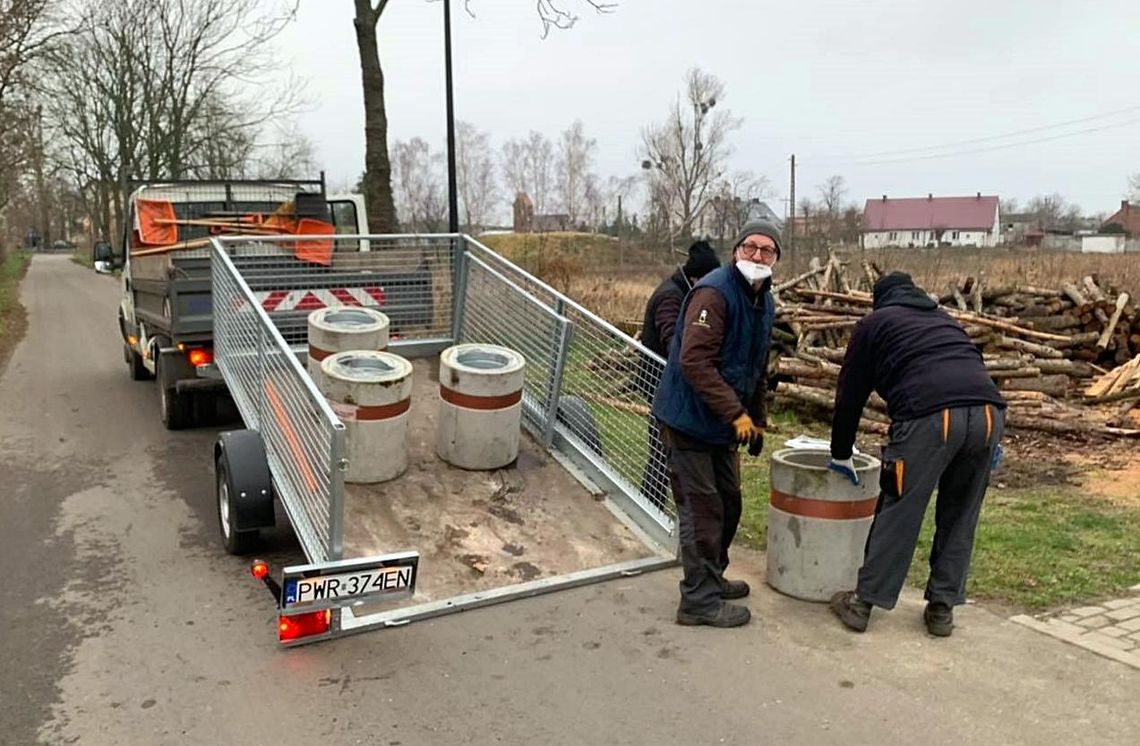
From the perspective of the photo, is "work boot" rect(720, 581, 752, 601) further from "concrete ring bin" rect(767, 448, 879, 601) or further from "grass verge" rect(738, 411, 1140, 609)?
"grass verge" rect(738, 411, 1140, 609)

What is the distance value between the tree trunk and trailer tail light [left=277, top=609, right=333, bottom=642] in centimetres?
1073

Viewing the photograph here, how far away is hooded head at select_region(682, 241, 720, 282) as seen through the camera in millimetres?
5742

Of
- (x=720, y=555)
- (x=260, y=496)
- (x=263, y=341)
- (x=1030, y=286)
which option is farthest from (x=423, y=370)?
(x=1030, y=286)

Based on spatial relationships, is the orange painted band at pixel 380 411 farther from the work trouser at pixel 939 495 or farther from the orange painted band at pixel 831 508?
the work trouser at pixel 939 495

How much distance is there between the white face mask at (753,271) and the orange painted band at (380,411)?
2346mm

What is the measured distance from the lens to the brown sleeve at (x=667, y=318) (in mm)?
5926

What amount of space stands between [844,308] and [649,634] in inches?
384

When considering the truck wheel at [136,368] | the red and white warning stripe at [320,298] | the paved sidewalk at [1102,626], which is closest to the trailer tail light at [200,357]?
the red and white warning stripe at [320,298]

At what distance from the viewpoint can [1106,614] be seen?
4.68 metres

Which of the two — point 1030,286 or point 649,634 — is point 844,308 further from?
point 649,634

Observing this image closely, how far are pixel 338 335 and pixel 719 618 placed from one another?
336cm

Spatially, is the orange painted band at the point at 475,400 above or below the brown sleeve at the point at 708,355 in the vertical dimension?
below

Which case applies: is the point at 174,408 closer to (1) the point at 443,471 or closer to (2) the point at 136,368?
(2) the point at 136,368

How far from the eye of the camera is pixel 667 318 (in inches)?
234
